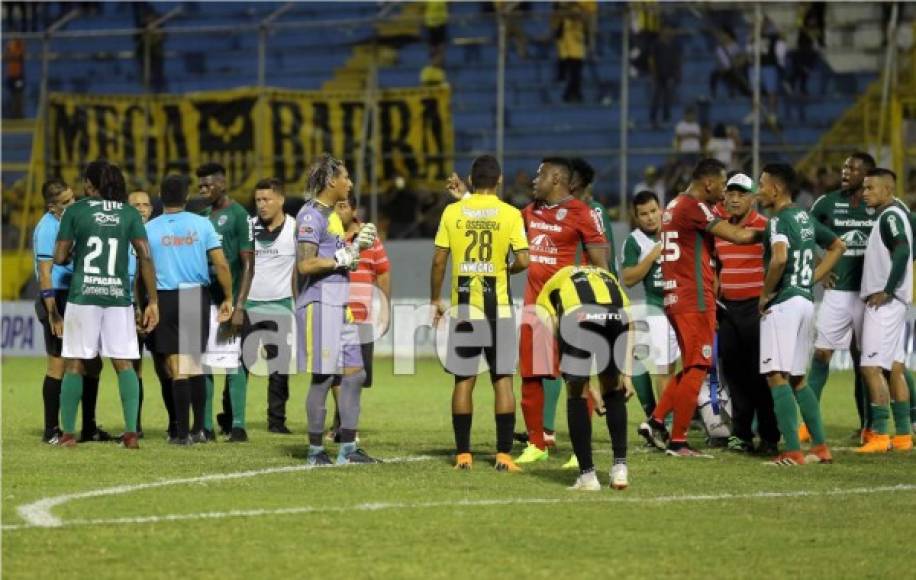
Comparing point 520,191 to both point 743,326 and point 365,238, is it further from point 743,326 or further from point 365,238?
point 365,238

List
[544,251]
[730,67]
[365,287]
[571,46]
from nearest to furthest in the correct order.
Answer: [544,251] < [365,287] < [730,67] < [571,46]

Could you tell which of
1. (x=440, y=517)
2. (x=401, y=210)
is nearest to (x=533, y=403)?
(x=440, y=517)

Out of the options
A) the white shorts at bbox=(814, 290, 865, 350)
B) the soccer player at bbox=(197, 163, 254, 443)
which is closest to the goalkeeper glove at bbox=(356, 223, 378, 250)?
the soccer player at bbox=(197, 163, 254, 443)

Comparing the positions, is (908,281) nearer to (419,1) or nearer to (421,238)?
(421,238)

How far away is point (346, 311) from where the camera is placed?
1177 cm

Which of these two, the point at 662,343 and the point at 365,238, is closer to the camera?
the point at 365,238

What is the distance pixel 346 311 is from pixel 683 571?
4.66 metres

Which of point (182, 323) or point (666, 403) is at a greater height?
point (182, 323)

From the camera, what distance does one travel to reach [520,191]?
2612cm

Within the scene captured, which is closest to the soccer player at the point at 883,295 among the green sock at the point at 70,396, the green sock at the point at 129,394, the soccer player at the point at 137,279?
the green sock at the point at 129,394

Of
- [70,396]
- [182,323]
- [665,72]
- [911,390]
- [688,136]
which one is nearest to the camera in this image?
[70,396]

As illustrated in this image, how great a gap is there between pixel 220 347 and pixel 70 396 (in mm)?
1490

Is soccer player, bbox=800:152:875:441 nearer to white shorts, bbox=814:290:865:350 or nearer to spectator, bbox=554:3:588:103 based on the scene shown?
white shorts, bbox=814:290:865:350

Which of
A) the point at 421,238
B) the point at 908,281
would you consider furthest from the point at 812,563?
the point at 421,238
